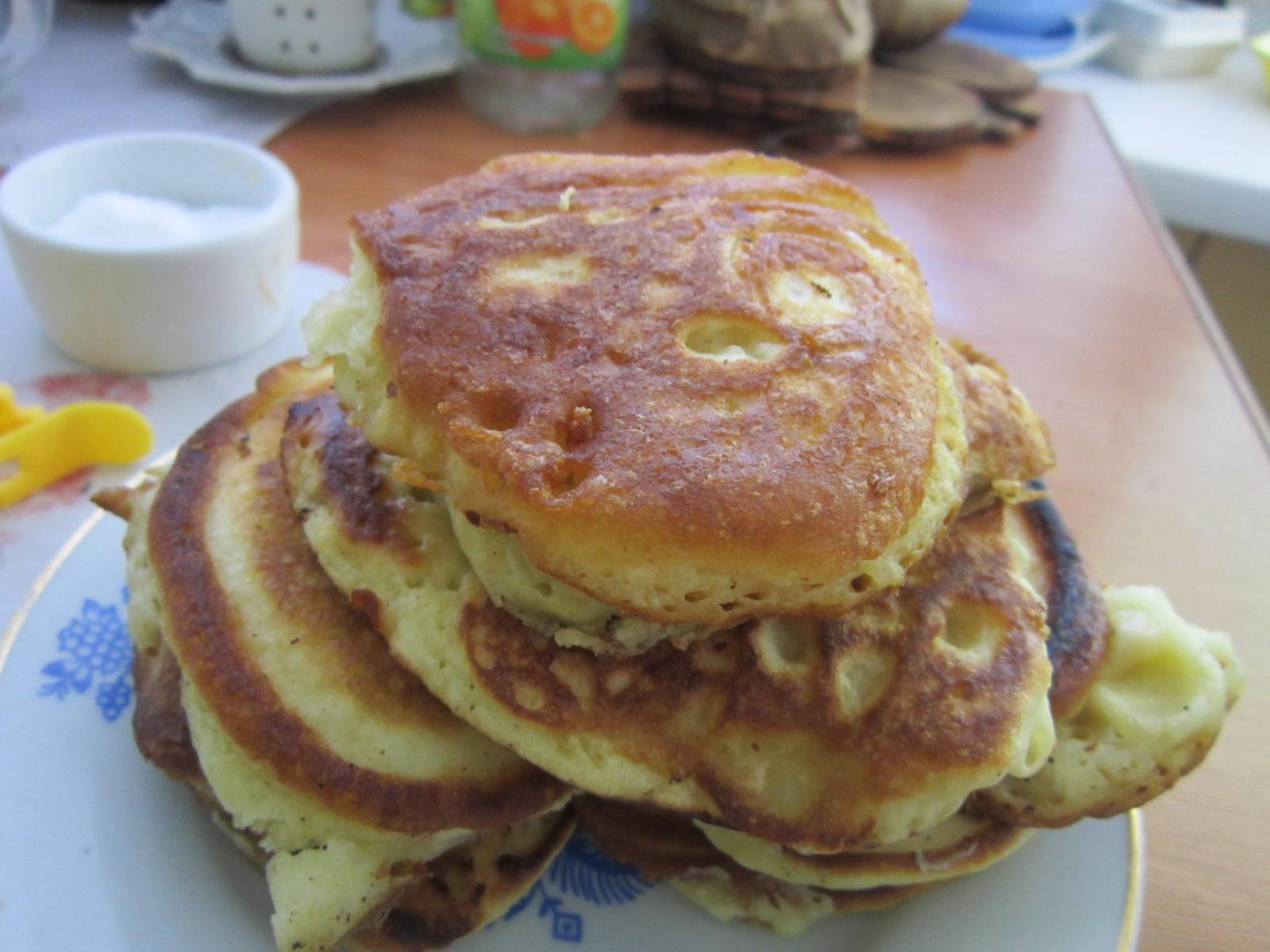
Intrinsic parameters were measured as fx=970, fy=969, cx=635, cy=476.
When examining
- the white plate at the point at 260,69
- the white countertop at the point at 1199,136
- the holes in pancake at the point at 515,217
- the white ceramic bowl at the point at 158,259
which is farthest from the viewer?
the white countertop at the point at 1199,136

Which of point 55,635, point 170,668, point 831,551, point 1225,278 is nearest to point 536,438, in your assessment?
point 831,551

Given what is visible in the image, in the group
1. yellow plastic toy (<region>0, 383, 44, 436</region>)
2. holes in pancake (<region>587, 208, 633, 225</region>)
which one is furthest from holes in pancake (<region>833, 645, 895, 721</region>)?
yellow plastic toy (<region>0, 383, 44, 436</region>)

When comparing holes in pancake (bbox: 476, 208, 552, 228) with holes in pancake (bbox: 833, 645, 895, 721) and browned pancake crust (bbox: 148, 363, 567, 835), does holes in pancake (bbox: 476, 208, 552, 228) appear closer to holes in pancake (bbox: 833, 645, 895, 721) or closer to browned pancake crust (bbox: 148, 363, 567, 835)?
browned pancake crust (bbox: 148, 363, 567, 835)

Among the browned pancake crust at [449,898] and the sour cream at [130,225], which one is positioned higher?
the sour cream at [130,225]

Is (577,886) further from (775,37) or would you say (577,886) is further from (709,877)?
(775,37)

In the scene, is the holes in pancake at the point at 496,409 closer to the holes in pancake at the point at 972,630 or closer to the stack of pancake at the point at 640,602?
the stack of pancake at the point at 640,602

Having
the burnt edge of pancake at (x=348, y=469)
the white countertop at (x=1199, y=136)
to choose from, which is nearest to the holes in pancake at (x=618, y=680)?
the burnt edge of pancake at (x=348, y=469)

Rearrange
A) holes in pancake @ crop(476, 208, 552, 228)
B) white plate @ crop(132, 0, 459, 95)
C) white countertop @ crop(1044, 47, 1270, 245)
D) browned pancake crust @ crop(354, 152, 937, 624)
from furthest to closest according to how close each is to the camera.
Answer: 1. white countertop @ crop(1044, 47, 1270, 245)
2. white plate @ crop(132, 0, 459, 95)
3. holes in pancake @ crop(476, 208, 552, 228)
4. browned pancake crust @ crop(354, 152, 937, 624)

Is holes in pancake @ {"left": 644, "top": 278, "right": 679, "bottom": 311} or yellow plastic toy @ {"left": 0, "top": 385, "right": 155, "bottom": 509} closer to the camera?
holes in pancake @ {"left": 644, "top": 278, "right": 679, "bottom": 311}
